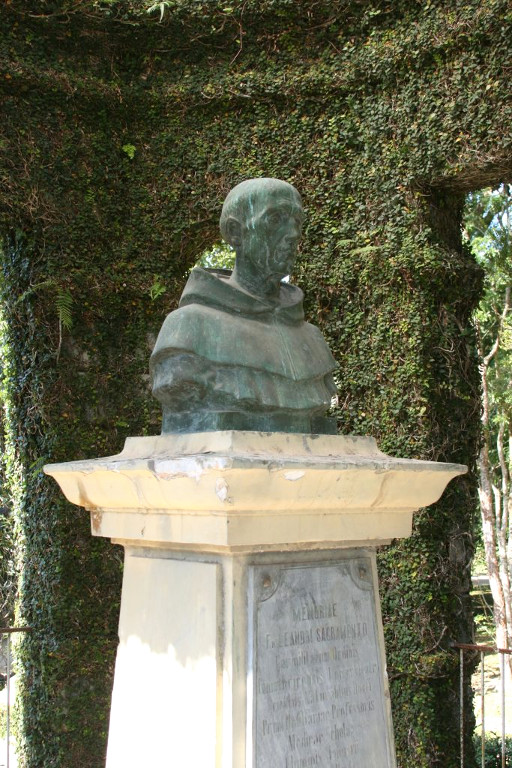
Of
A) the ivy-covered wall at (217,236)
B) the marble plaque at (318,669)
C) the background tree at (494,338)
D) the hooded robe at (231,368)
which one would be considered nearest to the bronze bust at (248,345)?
the hooded robe at (231,368)

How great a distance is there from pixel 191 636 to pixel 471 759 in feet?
14.4

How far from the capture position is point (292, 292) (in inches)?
130

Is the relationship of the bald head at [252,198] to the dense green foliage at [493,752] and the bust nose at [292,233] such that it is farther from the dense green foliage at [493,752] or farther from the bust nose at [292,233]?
the dense green foliage at [493,752]

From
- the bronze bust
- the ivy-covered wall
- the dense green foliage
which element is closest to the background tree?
the dense green foliage

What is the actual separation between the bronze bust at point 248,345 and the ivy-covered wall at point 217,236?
3.27 m

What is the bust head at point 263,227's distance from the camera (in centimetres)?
298

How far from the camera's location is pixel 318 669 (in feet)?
8.99

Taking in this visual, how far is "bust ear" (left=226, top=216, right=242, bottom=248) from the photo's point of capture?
3062mm

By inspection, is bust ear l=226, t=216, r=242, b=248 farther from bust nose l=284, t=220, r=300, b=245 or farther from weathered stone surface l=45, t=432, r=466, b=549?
weathered stone surface l=45, t=432, r=466, b=549

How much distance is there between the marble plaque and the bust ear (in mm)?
1279

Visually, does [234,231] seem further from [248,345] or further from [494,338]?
[494,338]

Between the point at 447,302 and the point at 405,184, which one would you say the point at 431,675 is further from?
the point at 405,184

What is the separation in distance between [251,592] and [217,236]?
530 cm

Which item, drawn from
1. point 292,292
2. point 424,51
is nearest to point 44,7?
point 424,51
